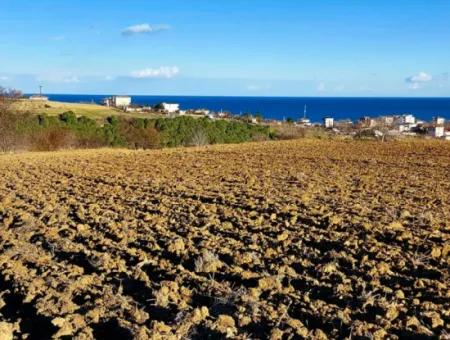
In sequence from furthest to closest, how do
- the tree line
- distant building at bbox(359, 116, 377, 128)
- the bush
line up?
distant building at bbox(359, 116, 377, 128) → the tree line → the bush

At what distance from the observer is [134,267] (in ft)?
24.0

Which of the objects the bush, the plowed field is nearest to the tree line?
the bush

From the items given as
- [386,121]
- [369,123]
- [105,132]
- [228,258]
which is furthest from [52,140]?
[228,258]

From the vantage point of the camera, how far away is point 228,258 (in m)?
Answer: 7.49

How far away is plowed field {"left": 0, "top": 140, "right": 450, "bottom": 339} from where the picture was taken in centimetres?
564

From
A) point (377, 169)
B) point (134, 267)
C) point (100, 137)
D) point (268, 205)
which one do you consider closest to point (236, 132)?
point (100, 137)

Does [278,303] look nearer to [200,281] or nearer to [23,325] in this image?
[200,281]

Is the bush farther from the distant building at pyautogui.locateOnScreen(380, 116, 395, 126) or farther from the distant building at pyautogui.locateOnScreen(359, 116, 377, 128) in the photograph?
the distant building at pyautogui.locateOnScreen(380, 116, 395, 126)

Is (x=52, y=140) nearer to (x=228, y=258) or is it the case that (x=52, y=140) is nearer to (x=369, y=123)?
(x=369, y=123)

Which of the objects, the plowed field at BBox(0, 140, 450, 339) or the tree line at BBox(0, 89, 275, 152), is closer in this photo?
the plowed field at BBox(0, 140, 450, 339)

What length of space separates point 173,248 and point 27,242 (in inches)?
94.2

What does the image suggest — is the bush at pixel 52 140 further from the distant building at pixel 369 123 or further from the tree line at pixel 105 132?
the distant building at pixel 369 123

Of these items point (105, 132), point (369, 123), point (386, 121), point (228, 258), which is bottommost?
point (105, 132)

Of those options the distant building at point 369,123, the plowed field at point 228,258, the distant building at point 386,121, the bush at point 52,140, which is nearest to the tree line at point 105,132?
the bush at point 52,140
